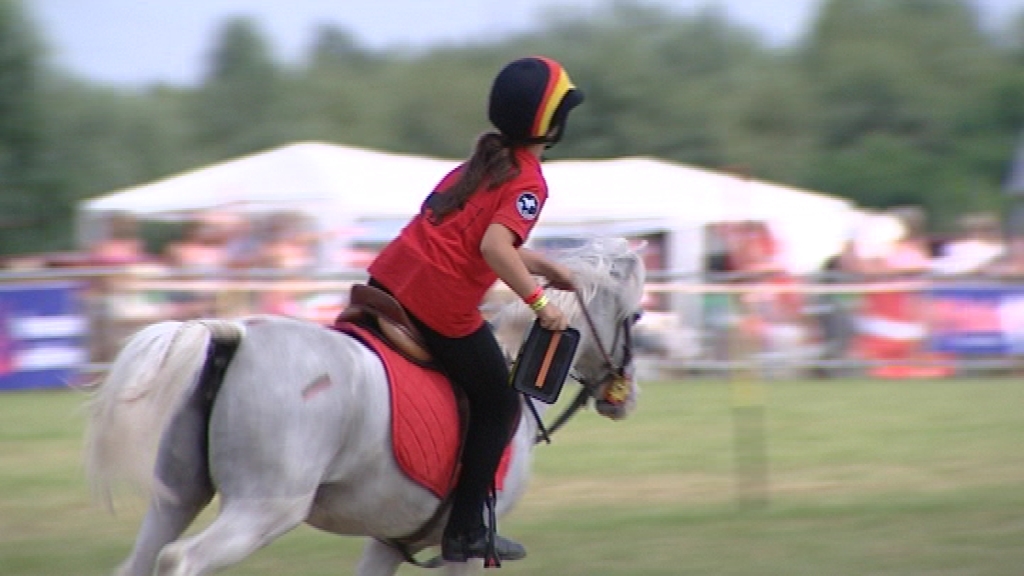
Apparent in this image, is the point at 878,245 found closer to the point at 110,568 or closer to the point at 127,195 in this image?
the point at 127,195

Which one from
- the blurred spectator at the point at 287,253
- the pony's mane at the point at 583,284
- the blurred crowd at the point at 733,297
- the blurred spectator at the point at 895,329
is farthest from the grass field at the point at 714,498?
the blurred spectator at the point at 287,253

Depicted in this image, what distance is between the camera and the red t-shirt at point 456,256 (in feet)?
17.4

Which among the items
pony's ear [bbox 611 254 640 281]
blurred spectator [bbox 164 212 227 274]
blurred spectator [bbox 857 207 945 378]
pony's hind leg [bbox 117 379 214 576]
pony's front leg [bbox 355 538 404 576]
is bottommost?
blurred spectator [bbox 857 207 945 378]

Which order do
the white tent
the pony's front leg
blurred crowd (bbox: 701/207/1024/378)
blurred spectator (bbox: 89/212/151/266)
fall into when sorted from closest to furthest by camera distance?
the pony's front leg
blurred spectator (bbox: 89/212/151/266)
blurred crowd (bbox: 701/207/1024/378)
the white tent

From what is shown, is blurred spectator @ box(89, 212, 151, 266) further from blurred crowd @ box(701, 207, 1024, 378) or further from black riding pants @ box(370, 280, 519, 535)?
black riding pants @ box(370, 280, 519, 535)

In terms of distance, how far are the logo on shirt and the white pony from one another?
2.40 feet

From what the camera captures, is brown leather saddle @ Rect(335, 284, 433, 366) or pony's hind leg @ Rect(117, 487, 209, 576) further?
brown leather saddle @ Rect(335, 284, 433, 366)

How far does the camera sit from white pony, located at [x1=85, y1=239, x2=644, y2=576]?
4734 mm

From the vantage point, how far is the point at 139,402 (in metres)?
4.71

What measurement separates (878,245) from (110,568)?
35.6 feet

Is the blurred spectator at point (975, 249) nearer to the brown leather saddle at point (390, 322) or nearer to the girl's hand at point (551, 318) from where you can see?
the girl's hand at point (551, 318)

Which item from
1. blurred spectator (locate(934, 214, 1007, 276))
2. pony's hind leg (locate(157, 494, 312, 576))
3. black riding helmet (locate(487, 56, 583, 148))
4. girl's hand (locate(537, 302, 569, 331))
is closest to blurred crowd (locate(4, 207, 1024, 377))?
blurred spectator (locate(934, 214, 1007, 276))

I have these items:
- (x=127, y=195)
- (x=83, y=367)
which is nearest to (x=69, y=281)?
(x=83, y=367)

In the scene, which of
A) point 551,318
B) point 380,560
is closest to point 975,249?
point 551,318
